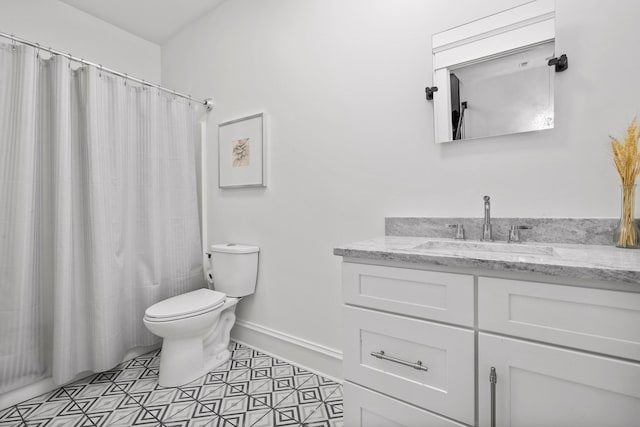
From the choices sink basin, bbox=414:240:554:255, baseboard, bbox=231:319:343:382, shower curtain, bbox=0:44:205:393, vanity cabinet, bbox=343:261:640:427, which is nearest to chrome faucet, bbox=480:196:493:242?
sink basin, bbox=414:240:554:255

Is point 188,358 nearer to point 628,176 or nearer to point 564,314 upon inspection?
point 564,314

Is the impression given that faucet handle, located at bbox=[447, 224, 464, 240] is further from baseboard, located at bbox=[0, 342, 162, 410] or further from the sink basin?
baseboard, located at bbox=[0, 342, 162, 410]

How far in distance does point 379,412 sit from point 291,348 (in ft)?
3.33

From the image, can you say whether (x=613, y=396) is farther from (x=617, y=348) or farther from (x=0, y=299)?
(x=0, y=299)

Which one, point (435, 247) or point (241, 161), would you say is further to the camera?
point (241, 161)

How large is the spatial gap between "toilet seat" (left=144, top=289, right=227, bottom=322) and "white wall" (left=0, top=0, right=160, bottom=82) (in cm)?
200

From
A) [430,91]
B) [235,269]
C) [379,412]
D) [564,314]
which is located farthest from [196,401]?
[430,91]

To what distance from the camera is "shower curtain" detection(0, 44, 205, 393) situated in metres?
1.60

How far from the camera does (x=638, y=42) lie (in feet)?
3.53

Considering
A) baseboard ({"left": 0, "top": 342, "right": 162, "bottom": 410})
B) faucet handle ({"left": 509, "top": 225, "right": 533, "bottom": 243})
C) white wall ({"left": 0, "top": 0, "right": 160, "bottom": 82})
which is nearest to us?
faucet handle ({"left": 509, "top": 225, "right": 533, "bottom": 243})

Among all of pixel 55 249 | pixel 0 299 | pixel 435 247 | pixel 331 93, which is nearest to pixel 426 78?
pixel 331 93

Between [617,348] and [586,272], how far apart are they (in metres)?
0.19

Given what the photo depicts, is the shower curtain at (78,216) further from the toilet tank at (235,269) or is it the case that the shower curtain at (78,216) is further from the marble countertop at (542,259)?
the marble countertop at (542,259)

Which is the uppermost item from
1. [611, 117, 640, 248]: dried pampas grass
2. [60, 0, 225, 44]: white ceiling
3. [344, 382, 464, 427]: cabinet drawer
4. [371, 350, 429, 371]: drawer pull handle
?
[60, 0, 225, 44]: white ceiling
